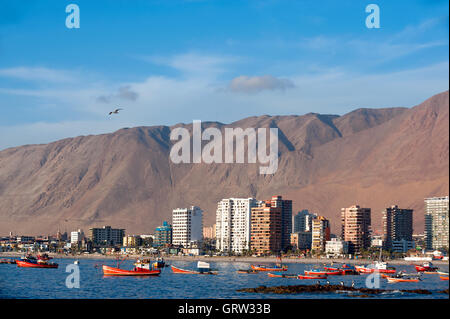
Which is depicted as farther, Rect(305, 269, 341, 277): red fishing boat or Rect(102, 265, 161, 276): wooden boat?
Rect(305, 269, 341, 277): red fishing boat

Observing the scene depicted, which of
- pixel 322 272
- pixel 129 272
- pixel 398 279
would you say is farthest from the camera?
pixel 322 272

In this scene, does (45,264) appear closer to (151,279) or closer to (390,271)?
(151,279)

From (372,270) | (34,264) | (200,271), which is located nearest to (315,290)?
(200,271)

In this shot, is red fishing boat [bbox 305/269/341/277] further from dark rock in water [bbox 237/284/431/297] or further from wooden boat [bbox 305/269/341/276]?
dark rock in water [bbox 237/284/431/297]

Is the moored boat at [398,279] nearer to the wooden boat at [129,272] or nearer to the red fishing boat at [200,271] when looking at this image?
the red fishing boat at [200,271]

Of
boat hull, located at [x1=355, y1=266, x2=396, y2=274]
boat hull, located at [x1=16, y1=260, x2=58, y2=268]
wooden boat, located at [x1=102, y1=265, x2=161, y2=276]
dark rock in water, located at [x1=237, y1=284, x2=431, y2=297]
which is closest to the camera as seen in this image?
dark rock in water, located at [x1=237, y1=284, x2=431, y2=297]

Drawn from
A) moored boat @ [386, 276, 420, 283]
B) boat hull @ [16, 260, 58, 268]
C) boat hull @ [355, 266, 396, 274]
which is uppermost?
moored boat @ [386, 276, 420, 283]

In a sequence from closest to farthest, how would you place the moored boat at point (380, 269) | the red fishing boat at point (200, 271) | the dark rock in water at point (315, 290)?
the dark rock in water at point (315, 290)
the red fishing boat at point (200, 271)
the moored boat at point (380, 269)

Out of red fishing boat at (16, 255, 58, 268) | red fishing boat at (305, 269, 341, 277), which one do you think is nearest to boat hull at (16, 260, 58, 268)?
red fishing boat at (16, 255, 58, 268)

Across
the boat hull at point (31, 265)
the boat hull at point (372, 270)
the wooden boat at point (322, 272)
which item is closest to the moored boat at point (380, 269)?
the boat hull at point (372, 270)

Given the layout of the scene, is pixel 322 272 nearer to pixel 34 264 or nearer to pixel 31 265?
pixel 34 264

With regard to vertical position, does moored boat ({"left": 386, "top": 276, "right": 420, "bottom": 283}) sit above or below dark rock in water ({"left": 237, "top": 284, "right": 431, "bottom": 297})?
below
